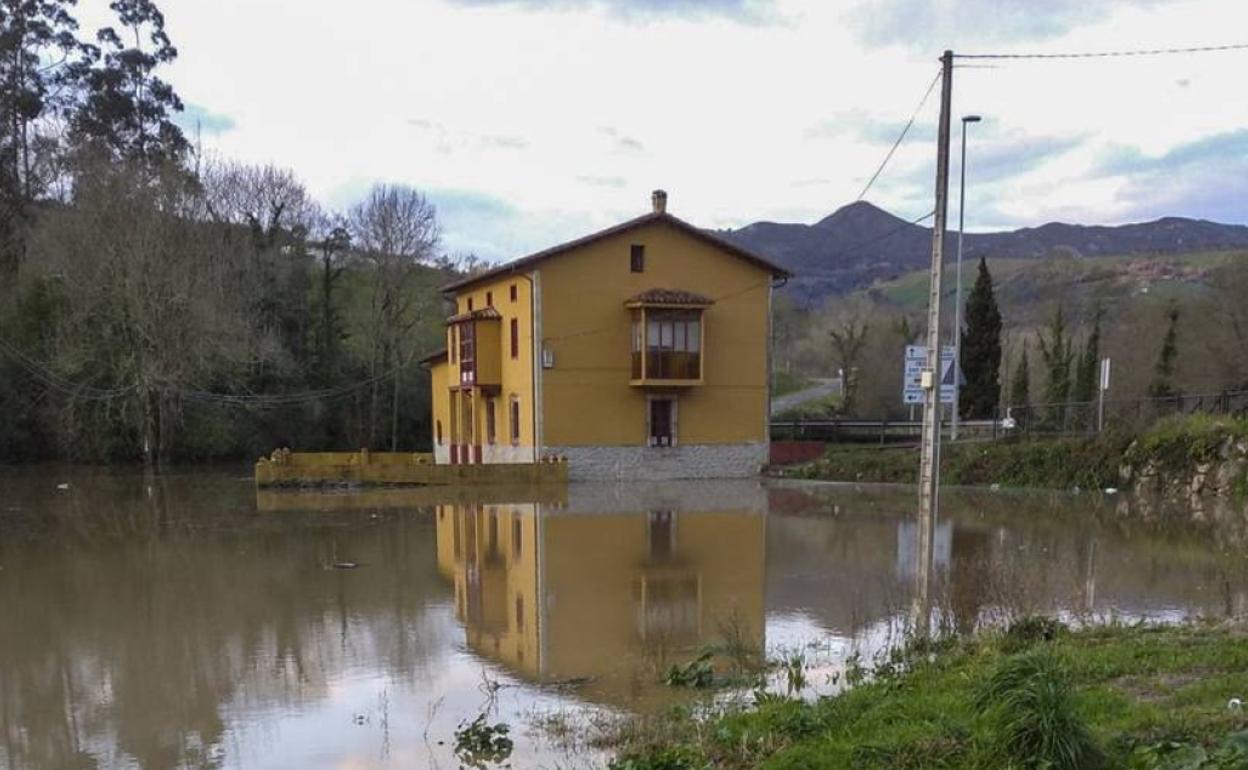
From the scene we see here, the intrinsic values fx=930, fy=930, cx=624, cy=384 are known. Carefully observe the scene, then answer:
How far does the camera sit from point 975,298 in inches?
1827

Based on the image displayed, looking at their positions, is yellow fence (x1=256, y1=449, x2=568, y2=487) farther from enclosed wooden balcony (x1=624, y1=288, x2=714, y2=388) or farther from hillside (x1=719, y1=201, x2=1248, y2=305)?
hillside (x1=719, y1=201, x2=1248, y2=305)

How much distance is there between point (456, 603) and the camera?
1305cm

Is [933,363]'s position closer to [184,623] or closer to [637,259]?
[184,623]

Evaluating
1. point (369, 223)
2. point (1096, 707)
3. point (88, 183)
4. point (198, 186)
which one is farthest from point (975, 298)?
point (1096, 707)

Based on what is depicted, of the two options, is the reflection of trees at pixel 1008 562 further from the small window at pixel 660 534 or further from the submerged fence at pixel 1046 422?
the submerged fence at pixel 1046 422

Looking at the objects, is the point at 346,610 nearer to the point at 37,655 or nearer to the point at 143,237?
the point at 37,655

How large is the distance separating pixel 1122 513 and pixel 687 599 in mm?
13058

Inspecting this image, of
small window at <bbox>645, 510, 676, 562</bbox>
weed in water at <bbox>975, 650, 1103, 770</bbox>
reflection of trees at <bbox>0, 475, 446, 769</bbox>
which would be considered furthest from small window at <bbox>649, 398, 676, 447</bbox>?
weed in water at <bbox>975, 650, 1103, 770</bbox>

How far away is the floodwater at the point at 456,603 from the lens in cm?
811

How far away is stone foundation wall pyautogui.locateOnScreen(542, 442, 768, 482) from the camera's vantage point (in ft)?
106

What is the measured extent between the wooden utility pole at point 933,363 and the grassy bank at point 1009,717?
1.37 metres


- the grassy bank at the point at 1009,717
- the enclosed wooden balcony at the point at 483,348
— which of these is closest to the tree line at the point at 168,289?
the enclosed wooden balcony at the point at 483,348

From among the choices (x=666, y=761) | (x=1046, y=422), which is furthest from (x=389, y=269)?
(x=666, y=761)

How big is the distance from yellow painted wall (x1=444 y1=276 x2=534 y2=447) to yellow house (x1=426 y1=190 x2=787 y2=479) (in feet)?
0.23
